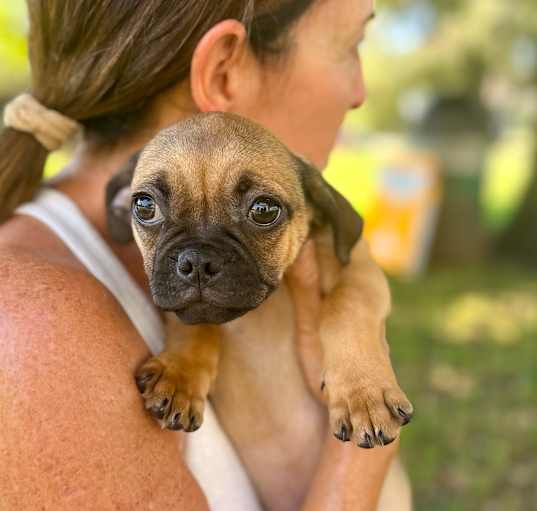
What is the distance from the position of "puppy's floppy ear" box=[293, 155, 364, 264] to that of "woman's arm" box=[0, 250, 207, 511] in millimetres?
803

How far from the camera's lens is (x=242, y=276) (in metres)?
2.18

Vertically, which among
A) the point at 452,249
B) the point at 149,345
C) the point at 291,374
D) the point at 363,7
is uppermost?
the point at 363,7

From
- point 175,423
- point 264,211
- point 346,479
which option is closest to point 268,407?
point 346,479

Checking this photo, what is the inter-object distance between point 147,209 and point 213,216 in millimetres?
213

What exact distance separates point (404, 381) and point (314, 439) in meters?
4.20

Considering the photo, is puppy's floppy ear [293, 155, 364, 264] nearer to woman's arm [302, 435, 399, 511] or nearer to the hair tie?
woman's arm [302, 435, 399, 511]

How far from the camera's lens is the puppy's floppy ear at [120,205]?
2574mm

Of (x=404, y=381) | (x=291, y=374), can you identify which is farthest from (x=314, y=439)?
(x=404, y=381)

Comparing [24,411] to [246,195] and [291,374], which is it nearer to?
[246,195]

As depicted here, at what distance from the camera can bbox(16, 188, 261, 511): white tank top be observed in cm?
240

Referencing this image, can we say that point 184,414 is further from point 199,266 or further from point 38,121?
point 38,121

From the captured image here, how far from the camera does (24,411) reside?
1.89m

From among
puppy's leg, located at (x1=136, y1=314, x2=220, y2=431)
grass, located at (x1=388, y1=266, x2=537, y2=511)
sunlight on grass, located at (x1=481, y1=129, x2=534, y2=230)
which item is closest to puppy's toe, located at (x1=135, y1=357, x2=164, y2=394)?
puppy's leg, located at (x1=136, y1=314, x2=220, y2=431)

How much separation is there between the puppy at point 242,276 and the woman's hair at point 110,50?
229 millimetres
